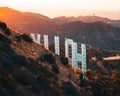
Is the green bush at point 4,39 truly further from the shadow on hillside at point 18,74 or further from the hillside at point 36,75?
the shadow on hillside at point 18,74

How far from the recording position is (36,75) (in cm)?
6400

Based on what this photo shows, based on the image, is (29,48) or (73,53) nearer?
(29,48)

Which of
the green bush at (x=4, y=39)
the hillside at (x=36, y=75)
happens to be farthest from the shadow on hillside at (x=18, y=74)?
the green bush at (x=4, y=39)

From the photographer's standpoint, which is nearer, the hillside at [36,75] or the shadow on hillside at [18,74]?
the shadow on hillside at [18,74]

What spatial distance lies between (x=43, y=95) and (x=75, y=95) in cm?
1112

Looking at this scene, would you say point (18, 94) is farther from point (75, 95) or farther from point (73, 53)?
point (73, 53)

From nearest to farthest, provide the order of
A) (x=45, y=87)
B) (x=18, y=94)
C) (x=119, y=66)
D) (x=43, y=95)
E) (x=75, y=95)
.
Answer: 1. (x=18, y=94)
2. (x=43, y=95)
3. (x=45, y=87)
4. (x=75, y=95)
5. (x=119, y=66)

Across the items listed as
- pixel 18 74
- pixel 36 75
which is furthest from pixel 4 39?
pixel 18 74

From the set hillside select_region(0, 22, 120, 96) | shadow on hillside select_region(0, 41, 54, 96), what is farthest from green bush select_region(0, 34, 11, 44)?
shadow on hillside select_region(0, 41, 54, 96)

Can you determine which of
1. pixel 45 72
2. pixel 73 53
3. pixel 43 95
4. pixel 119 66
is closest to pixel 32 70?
pixel 45 72

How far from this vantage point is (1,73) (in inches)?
2164

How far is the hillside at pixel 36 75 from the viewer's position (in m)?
57.0

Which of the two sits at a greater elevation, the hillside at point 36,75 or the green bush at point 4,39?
the green bush at point 4,39

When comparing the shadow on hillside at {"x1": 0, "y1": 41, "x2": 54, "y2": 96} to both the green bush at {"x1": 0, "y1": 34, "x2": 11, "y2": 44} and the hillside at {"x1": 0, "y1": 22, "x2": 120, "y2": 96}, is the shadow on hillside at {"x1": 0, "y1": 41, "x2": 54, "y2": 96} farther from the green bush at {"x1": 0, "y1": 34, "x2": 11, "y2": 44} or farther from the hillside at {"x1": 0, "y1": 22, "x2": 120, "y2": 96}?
the green bush at {"x1": 0, "y1": 34, "x2": 11, "y2": 44}
